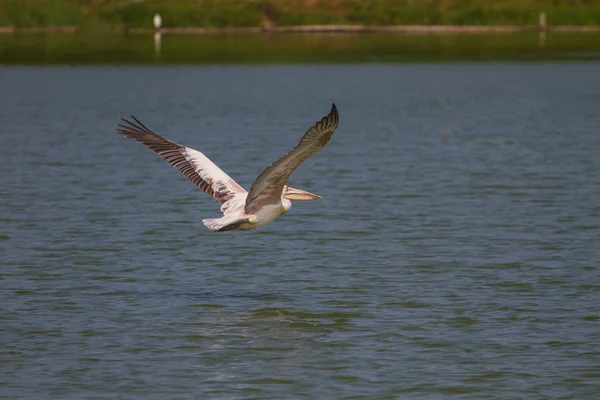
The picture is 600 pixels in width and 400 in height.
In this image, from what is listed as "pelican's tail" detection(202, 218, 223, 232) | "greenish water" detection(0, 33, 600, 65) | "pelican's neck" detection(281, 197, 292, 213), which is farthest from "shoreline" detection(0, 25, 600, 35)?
"pelican's tail" detection(202, 218, 223, 232)

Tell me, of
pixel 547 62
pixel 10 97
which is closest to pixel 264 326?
pixel 10 97

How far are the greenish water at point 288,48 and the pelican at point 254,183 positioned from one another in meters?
53.0

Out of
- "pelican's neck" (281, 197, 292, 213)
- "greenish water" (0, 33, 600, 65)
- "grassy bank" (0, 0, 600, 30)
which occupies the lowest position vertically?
"greenish water" (0, 33, 600, 65)

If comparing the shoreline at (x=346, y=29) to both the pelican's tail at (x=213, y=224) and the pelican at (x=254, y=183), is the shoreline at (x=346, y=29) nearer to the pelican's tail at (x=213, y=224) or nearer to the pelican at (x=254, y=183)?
the pelican at (x=254, y=183)

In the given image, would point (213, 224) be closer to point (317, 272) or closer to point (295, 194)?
point (295, 194)

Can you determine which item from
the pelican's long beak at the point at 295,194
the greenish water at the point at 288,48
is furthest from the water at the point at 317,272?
the greenish water at the point at 288,48

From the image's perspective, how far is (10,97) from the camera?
4712 cm

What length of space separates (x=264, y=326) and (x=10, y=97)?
35749mm

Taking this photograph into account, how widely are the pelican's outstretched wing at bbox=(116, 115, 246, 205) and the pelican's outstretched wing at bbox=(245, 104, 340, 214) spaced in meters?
0.93

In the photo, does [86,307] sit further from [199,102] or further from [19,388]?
[199,102]

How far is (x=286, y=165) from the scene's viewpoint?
1228 cm

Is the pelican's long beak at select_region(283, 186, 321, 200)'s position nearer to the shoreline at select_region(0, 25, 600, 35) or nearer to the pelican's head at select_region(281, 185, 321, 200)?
the pelican's head at select_region(281, 185, 321, 200)

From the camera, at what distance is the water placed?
38.0ft

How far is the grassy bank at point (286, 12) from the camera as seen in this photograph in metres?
95.5
